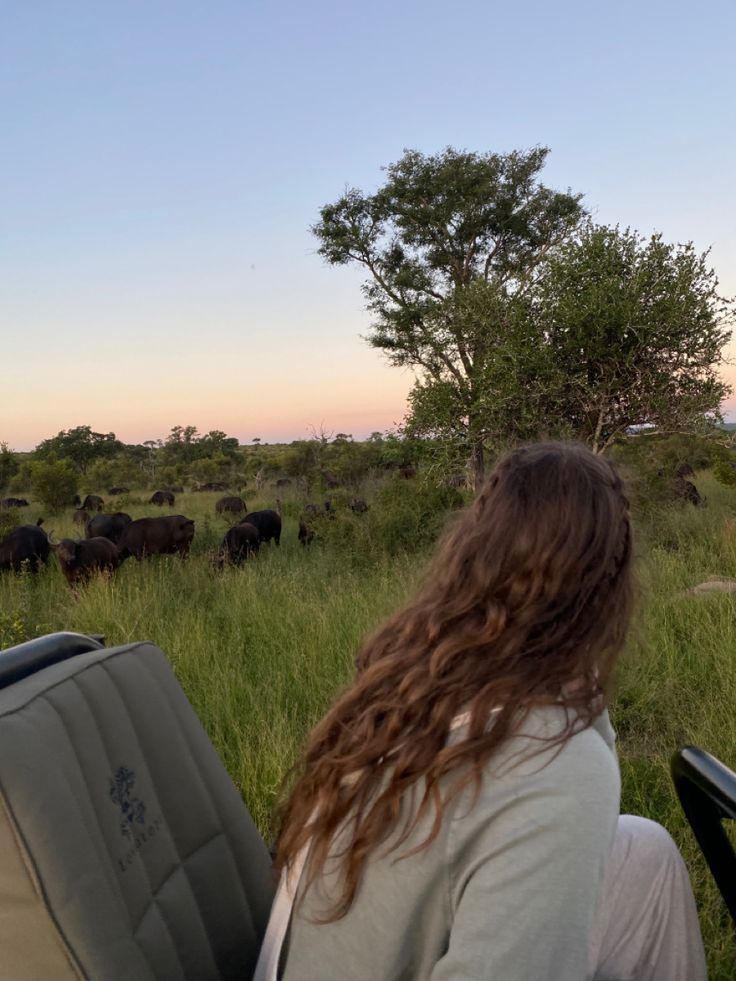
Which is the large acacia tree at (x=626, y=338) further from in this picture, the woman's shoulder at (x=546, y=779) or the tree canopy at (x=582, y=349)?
the woman's shoulder at (x=546, y=779)

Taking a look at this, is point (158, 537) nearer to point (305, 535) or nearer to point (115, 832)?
point (305, 535)

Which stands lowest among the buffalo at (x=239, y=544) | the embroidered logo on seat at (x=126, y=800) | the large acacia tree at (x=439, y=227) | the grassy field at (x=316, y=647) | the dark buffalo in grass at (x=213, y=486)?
the grassy field at (x=316, y=647)

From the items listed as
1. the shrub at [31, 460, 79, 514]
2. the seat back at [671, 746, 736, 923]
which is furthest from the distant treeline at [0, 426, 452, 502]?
the seat back at [671, 746, 736, 923]

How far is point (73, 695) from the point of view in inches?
52.1

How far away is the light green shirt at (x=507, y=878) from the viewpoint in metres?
1.07

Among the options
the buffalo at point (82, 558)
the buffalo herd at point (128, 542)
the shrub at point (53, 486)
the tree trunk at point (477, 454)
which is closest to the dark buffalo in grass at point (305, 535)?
the buffalo herd at point (128, 542)

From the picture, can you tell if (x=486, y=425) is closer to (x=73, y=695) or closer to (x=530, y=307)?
(x=530, y=307)

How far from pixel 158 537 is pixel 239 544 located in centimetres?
120

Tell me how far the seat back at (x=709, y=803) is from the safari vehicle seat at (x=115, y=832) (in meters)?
0.87

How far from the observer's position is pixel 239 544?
1236 centimetres

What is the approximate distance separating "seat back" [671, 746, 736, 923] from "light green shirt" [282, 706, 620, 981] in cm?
47

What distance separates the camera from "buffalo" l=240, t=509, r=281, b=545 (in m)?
14.5

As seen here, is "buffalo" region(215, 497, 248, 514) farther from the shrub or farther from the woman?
the woman

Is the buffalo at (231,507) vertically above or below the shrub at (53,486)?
below
